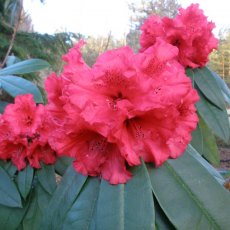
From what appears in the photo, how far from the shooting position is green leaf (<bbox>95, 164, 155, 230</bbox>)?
0.53m

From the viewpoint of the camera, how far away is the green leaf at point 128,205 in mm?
533

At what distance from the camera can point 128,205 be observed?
552 millimetres

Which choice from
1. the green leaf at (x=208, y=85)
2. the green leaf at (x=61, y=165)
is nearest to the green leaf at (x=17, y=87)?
the green leaf at (x=61, y=165)

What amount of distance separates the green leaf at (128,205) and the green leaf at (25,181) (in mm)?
458

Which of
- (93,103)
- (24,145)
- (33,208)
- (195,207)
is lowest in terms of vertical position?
(33,208)

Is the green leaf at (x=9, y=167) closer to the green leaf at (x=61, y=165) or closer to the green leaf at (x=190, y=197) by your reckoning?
the green leaf at (x=61, y=165)

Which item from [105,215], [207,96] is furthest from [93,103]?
[207,96]

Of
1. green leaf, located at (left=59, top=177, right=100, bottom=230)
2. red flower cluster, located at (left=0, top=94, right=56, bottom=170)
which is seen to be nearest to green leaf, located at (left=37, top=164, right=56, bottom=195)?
red flower cluster, located at (left=0, top=94, right=56, bottom=170)

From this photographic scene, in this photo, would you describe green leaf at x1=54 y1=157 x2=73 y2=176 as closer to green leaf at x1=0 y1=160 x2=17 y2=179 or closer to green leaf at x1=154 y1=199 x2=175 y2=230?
green leaf at x1=0 y1=160 x2=17 y2=179

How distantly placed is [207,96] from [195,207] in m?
0.57

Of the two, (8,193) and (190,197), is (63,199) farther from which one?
(8,193)

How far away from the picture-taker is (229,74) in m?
8.65

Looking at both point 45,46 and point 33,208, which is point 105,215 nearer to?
point 33,208

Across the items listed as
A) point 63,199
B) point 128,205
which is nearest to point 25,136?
point 63,199
